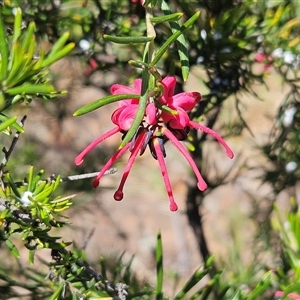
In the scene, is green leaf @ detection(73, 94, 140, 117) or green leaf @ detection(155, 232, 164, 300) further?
green leaf @ detection(155, 232, 164, 300)

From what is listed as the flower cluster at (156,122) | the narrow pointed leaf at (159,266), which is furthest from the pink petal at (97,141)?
the narrow pointed leaf at (159,266)

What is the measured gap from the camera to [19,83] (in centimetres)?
31

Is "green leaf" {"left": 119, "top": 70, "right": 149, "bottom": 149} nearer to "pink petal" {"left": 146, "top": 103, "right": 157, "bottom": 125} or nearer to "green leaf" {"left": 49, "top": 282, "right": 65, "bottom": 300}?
"pink petal" {"left": 146, "top": 103, "right": 157, "bottom": 125}

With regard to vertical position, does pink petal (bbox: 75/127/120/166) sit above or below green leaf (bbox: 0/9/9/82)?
below

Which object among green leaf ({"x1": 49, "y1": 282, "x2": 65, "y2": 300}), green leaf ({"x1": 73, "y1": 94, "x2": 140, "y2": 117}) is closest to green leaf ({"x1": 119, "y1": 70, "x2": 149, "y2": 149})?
green leaf ({"x1": 73, "y1": 94, "x2": 140, "y2": 117})

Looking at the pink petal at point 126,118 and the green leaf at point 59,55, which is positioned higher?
the green leaf at point 59,55

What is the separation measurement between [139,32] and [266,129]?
1.99 meters

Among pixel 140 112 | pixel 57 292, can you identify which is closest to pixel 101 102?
pixel 140 112

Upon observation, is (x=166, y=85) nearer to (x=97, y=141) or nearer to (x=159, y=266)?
(x=97, y=141)

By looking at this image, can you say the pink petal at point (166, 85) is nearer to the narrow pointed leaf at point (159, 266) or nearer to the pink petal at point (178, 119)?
the pink petal at point (178, 119)

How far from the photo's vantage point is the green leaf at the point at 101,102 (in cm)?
30

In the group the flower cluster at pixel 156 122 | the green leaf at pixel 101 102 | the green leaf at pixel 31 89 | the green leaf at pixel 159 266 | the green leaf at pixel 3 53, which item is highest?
the green leaf at pixel 3 53

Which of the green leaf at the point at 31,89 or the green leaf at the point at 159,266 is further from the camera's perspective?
the green leaf at the point at 159,266

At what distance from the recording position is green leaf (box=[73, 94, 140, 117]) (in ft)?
1.00
